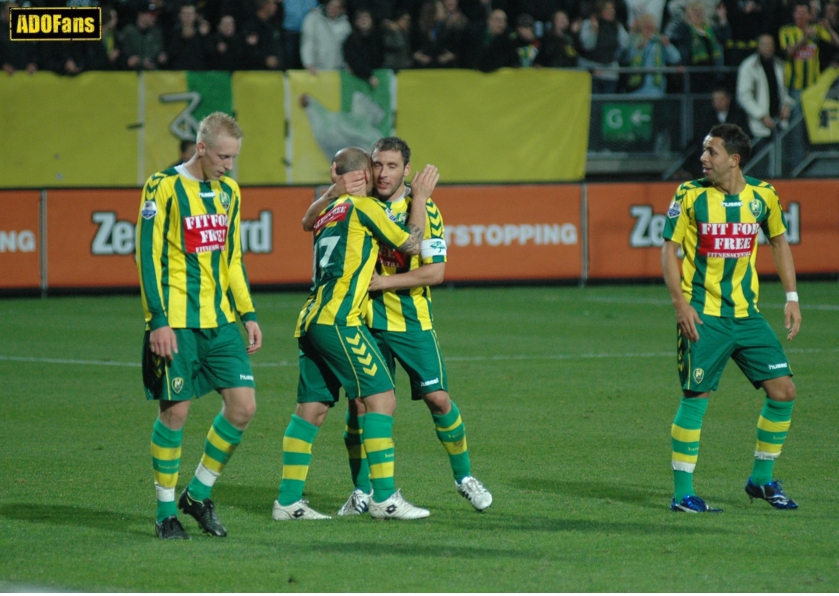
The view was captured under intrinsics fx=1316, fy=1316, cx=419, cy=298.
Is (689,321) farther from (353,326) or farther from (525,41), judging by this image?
(525,41)

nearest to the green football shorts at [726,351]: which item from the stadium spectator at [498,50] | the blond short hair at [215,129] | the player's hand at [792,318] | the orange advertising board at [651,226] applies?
the player's hand at [792,318]

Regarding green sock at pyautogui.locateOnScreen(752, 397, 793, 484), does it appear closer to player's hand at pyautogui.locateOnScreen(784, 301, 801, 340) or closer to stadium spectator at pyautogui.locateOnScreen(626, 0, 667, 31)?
player's hand at pyautogui.locateOnScreen(784, 301, 801, 340)

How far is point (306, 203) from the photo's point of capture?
18859 millimetres

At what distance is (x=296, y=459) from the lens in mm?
6520

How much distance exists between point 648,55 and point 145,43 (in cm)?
821

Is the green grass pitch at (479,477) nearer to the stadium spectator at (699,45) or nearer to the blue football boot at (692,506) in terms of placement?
the blue football boot at (692,506)

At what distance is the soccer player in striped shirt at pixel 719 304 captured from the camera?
669 centimetres

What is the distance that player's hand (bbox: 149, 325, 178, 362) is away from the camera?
5.86m

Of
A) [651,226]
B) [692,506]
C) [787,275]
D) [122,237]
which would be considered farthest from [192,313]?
[651,226]

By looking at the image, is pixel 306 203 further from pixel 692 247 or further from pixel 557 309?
pixel 692 247

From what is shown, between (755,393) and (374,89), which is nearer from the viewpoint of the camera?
(755,393)

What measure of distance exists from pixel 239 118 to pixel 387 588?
15.7 metres

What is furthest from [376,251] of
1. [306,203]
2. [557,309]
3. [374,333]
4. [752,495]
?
[306,203]

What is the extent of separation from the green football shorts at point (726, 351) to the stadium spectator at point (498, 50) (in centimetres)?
1477
